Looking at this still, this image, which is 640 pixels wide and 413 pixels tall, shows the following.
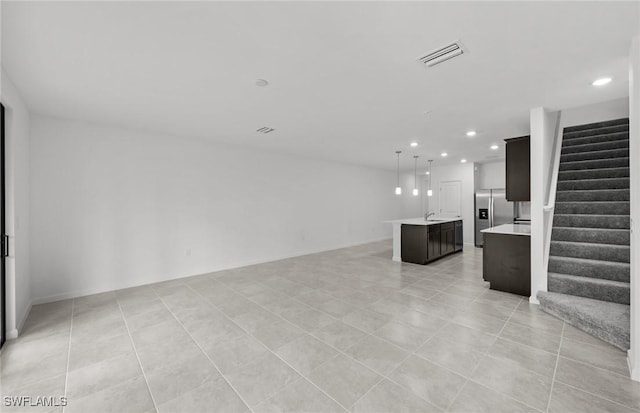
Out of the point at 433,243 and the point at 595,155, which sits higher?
the point at 595,155

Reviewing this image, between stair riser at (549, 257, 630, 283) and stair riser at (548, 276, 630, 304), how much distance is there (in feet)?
0.50

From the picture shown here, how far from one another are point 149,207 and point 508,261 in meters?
6.16

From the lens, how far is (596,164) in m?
4.62

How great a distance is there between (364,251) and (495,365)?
5.41 m

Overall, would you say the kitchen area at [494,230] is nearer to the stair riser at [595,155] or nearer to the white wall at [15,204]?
the stair riser at [595,155]

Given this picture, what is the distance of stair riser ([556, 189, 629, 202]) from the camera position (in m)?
3.98

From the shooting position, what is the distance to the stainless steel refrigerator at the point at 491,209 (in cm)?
759

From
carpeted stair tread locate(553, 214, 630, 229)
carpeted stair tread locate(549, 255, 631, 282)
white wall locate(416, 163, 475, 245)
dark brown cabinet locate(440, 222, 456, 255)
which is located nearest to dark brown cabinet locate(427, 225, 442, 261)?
dark brown cabinet locate(440, 222, 456, 255)

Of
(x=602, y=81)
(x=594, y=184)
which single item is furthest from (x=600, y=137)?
(x=602, y=81)

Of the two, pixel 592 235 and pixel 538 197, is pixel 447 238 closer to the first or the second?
pixel 592 235

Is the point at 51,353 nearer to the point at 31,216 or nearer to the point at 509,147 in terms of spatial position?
the point at 31,216

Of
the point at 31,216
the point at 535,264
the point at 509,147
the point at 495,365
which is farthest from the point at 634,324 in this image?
the point at 31,216

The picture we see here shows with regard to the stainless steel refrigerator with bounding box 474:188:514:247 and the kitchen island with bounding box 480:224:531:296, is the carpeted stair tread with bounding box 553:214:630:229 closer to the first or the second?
the kitchen island with bounding box 480:224:531:296

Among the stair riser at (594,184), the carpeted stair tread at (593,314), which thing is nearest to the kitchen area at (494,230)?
the carpeted stair tread at (593,314)
